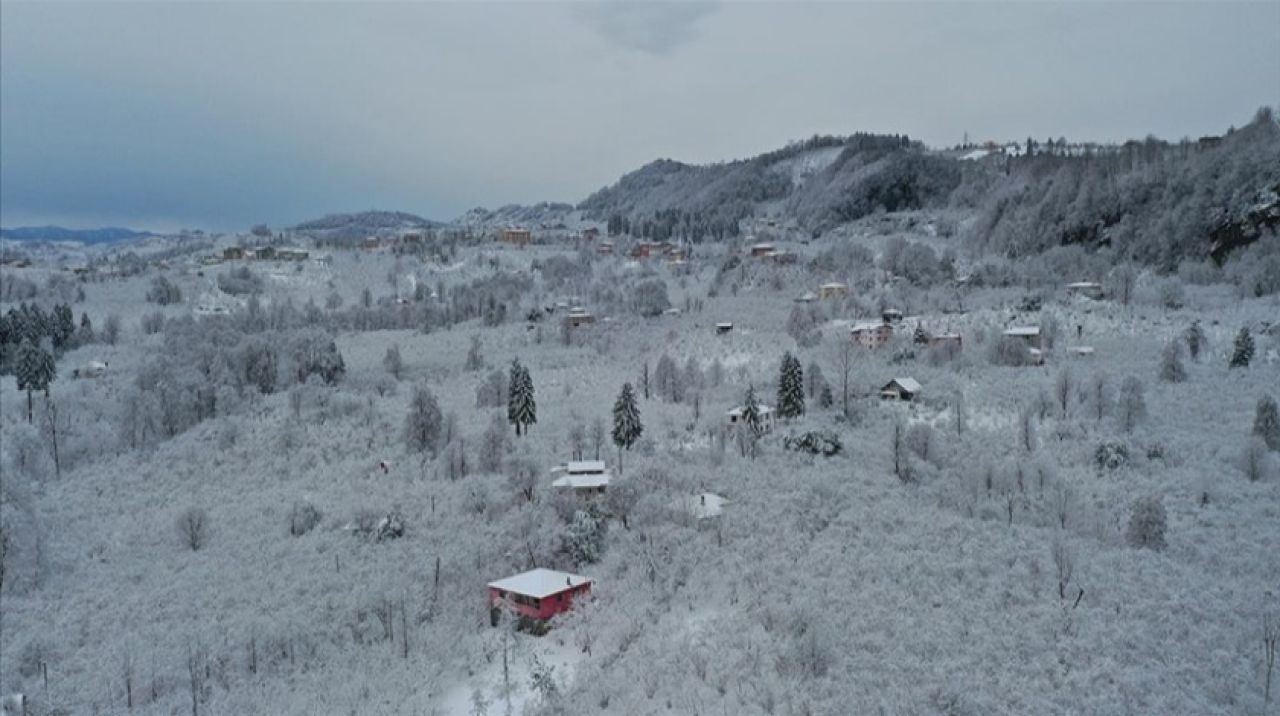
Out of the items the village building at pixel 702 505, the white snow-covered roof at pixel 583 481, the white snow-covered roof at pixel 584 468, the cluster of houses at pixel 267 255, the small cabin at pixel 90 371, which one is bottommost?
the village building at pixel 702 505

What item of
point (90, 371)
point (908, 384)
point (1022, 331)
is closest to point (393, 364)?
point (90, 371)

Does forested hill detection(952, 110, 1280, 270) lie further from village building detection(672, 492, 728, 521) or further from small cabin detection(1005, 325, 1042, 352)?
village building detection(672, 492, 728, 521)

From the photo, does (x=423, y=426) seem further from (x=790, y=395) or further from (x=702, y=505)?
(x=790, y=395)

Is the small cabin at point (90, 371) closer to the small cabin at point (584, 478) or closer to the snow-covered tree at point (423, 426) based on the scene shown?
the snow-covered tree at point (423, 426)

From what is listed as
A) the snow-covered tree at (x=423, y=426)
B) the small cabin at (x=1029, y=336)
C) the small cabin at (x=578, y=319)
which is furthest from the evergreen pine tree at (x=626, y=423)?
the small cabin at (x=578, y=319)

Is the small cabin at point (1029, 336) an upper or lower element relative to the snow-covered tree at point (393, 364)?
upper

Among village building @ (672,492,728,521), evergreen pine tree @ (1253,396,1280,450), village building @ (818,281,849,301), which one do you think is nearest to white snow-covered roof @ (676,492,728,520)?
village building @ (672,492,728,521)
